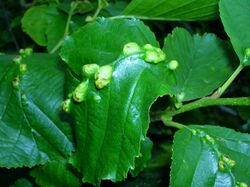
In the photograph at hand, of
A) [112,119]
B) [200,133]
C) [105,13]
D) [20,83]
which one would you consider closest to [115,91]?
[112,119]

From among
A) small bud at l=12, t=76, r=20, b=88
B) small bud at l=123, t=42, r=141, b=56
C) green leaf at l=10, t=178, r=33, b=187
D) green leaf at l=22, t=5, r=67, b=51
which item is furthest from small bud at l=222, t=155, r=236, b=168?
green leaf at l=22, t=5, r=67, b=51

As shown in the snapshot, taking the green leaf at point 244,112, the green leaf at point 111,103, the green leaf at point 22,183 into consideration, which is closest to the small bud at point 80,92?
the green leaf at point 111,103

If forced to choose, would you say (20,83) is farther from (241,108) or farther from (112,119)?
(241,108)

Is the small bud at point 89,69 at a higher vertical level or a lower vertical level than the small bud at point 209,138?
higher

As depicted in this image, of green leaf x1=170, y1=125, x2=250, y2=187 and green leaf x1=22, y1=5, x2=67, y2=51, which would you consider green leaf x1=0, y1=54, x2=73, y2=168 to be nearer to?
green leaf x1=170, y1=125, x2=250, y2=187

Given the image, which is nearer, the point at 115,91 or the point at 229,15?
the point at 115,91

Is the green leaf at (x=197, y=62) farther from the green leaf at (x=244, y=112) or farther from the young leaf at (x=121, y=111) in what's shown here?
the green leaf at (x=244, y=112)
